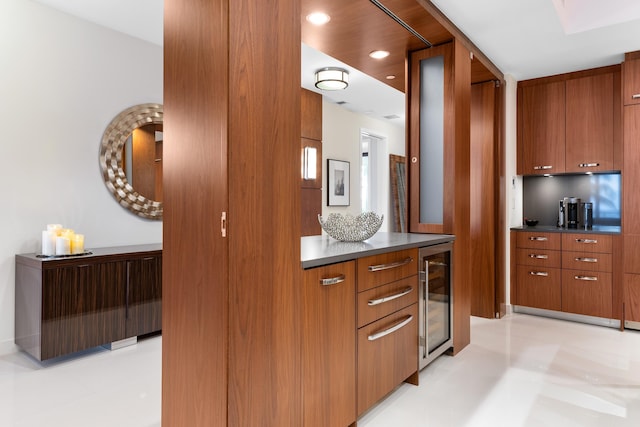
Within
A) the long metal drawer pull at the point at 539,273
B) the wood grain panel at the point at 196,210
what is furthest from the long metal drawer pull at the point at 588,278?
the wood grain panel at the point at 196,210

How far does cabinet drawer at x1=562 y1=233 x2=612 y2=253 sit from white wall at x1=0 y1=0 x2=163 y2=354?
13.9ft

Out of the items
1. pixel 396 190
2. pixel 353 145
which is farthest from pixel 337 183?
pixel 396 190

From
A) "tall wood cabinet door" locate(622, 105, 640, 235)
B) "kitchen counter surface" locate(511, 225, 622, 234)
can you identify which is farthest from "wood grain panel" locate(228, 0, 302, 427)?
"tall wood cabinet door" locate(622, 105, 640, 235)

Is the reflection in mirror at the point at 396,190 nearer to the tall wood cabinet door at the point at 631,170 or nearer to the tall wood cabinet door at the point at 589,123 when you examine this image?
the tall wood cabinet door at the point at 589,123

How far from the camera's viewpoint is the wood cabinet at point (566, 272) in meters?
3.83

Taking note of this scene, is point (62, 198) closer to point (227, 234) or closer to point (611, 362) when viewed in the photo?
point (227, 234)

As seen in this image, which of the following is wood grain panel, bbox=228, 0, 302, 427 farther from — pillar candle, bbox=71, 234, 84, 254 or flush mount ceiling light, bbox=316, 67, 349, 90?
flush mount ceiling light, bbox=316, 67, 349, 90

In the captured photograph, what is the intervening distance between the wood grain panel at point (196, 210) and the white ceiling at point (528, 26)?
193 cm

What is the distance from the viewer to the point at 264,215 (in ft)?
4.83

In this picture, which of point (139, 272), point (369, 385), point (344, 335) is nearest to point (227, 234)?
point (344, 335)

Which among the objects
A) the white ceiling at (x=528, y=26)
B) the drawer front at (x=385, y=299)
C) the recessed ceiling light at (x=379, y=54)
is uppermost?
the white ceiling at (x=528, y=26)

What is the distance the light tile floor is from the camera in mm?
2125

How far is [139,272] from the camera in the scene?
131 inches

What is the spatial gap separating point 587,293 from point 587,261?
0.31 metres
